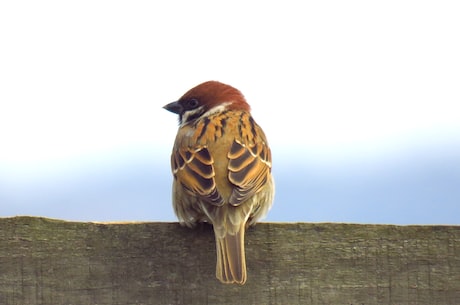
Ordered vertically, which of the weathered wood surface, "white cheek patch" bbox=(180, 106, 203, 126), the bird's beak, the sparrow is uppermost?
the bird's beak

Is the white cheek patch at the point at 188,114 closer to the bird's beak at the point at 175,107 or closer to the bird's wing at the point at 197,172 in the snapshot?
the bird's beak at the point at 175,107

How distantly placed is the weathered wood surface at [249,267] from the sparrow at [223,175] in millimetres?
232

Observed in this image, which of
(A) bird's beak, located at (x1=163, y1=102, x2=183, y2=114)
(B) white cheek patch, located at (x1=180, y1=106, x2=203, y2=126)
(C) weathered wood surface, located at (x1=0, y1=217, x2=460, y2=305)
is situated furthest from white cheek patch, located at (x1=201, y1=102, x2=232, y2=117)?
(C) weathered wood surface, located at (x1=0, y1=217, x2=460, y2=305)

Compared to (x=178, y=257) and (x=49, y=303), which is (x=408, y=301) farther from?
(x=49, y=303)

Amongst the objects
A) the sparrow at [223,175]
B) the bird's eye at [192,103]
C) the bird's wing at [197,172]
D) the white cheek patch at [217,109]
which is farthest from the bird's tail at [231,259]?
the bird's eye at [192,103]

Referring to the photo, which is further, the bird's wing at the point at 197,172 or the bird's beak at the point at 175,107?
the bird's beak at the point at 175,107

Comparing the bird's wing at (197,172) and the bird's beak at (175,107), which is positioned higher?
the bird's beak at (175,107)

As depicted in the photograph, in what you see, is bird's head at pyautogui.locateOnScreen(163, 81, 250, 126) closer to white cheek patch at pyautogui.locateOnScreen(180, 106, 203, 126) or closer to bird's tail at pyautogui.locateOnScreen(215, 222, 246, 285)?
white cheek patch at pyautogui.locateOnScreen(180, 106, 203, 126)

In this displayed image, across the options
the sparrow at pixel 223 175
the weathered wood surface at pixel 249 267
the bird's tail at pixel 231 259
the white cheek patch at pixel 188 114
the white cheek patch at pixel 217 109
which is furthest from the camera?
the white cheek patch at pixel 188 114

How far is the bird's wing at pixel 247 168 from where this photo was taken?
465cm

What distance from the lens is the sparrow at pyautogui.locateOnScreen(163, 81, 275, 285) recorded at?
14.0 ft

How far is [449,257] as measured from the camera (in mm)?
3512

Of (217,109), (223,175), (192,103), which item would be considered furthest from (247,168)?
(192,103)

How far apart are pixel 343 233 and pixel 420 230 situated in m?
0.37
